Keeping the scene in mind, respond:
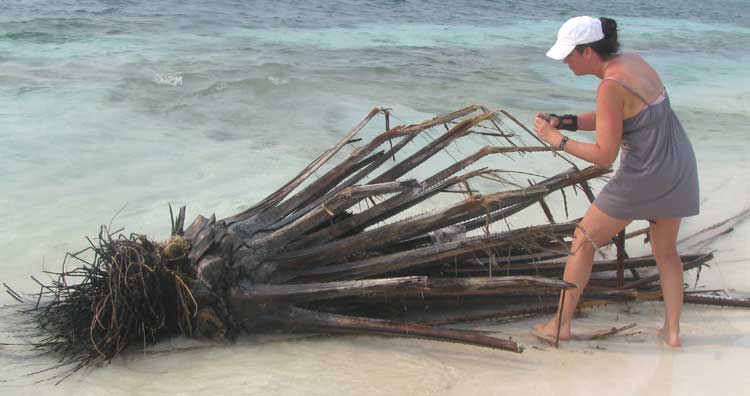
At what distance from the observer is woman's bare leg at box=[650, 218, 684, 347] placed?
10.5 ft

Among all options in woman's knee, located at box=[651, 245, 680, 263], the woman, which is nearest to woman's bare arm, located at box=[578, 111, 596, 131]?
the woman

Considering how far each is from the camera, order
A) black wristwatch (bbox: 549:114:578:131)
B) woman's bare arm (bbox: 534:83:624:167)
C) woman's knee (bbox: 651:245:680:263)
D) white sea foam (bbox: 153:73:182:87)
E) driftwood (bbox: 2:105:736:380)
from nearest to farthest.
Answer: woman's bare arm (bbox: 534:83:624:167) < driftwood (bbox: 2:105:736:380) < black wristwatch (bbox: 549:114:578:131) < woman's knee (bbox: 651:245:680:263) < white sea foam (bbox: 153:73:182:87)

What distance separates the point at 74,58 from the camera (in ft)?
35.2

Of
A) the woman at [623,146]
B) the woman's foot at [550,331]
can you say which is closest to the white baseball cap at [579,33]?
the woman at [623,146]

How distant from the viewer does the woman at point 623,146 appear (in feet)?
A: 9.57

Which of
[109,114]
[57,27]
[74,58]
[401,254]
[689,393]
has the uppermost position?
[57,27]

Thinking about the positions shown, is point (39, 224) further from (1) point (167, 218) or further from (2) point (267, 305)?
(2) point (267, 305)

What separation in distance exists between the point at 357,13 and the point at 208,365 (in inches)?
640

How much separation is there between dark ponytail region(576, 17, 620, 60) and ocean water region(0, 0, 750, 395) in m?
1.31

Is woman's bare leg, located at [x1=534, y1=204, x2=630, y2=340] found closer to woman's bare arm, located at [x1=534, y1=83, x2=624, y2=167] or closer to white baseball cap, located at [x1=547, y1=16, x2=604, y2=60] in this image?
woman's bare arm, located at [x1=534, y1=83, x2=624, y2=167]

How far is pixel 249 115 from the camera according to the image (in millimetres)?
8320

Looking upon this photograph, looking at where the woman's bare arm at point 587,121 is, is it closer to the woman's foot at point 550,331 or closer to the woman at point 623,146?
the woman at point 623,146

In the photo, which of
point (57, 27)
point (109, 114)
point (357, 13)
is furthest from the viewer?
point (357, 13)

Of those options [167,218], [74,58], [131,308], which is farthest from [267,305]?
[74,58]
